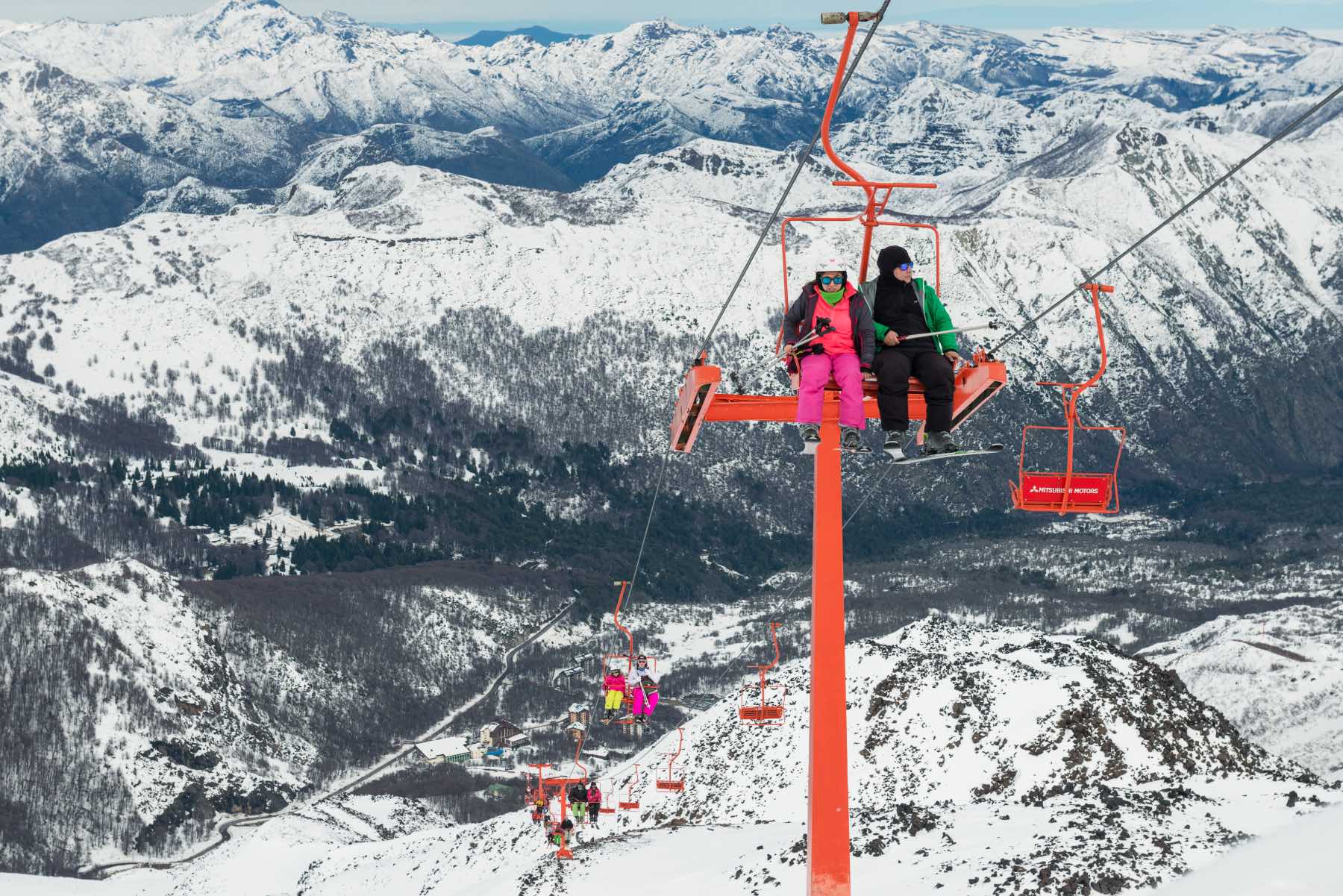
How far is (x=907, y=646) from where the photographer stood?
107562 mm

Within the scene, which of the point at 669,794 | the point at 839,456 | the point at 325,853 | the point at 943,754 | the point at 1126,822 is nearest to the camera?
the point at 839,456

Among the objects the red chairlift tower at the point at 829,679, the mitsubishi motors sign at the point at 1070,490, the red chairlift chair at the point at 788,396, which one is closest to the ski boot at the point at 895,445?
the red chairlift chair at the point at 788,396

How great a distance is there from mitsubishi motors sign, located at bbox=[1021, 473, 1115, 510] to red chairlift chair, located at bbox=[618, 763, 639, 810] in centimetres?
5963

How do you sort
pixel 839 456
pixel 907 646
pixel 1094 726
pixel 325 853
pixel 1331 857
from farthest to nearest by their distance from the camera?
pixel 325 853
pixel 907 646
pixel 1094 726
pixel 1331 857
pixel 839 456

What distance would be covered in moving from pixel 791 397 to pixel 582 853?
4550cm

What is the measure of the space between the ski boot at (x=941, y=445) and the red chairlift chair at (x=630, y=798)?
64.6 metres

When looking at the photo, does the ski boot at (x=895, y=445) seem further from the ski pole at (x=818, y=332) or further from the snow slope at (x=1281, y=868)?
the snow slope at (x=1281, y=868)

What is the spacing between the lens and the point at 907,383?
27906mm

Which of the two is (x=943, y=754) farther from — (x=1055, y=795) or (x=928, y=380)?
(x=928, y=380)

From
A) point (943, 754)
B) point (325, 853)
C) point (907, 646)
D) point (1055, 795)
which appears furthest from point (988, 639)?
point (325, 853)

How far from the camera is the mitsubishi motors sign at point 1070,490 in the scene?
33.3 m

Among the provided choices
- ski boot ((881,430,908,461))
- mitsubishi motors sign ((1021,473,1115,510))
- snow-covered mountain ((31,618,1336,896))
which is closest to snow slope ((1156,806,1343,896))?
snow-covered mountain ((31,618,1336,896))

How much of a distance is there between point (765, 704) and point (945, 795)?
1191 cm

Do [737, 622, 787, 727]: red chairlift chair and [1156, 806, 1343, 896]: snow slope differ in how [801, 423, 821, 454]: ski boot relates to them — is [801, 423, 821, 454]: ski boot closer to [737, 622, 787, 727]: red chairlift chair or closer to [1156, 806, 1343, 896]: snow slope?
[1156, 806, 1343, 896]: snow slope
